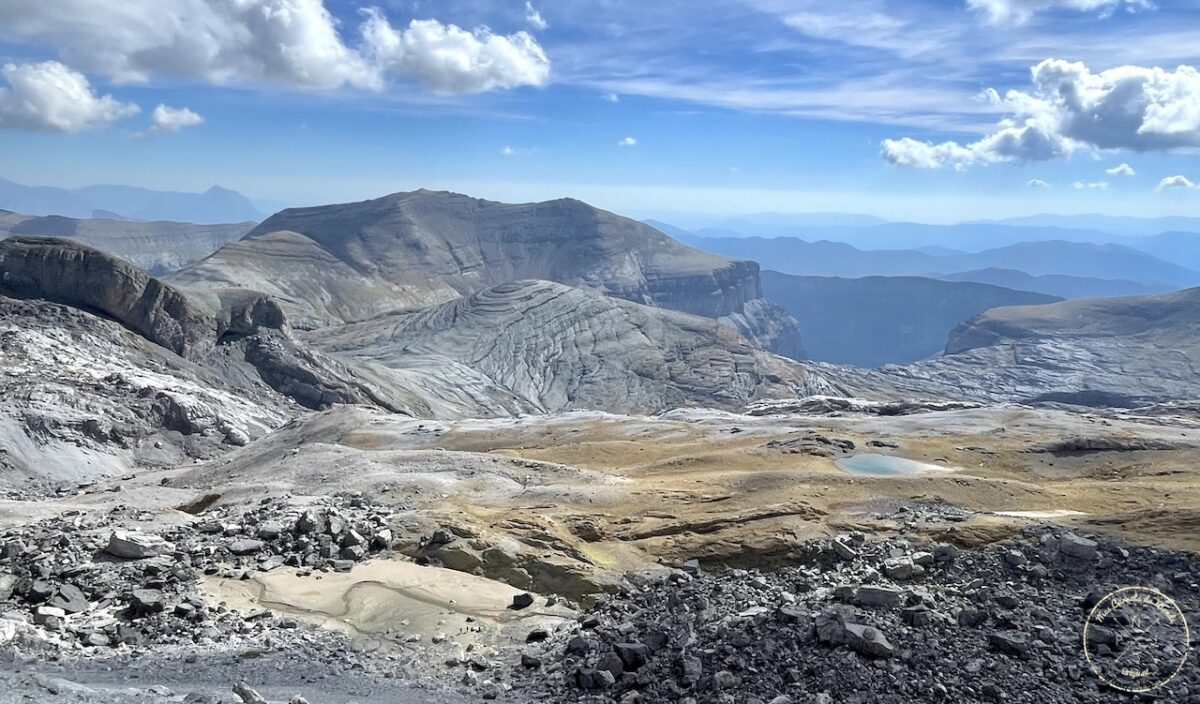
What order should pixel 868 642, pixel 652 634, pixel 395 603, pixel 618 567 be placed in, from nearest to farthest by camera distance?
pixel 868 642, pixel 652 634, pixel 395 603, pixel 618 567

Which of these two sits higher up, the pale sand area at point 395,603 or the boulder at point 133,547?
the boulder at point 133,547

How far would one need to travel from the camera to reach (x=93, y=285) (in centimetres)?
7981

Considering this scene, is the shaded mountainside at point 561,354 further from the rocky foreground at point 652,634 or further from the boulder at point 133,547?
the rocky foreground at point 652,634

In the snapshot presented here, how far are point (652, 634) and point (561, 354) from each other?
138255 millimetres

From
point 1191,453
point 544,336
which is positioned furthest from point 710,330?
point 1191,453

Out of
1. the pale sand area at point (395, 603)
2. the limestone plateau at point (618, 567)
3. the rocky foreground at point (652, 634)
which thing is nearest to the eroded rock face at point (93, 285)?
the limestone plateau at point (618, 567)

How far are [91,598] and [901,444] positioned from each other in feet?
117


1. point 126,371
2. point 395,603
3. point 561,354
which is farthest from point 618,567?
point 561,354

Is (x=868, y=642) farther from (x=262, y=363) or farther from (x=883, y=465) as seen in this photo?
(x=262, y=363)

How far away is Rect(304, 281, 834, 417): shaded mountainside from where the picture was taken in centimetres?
13550

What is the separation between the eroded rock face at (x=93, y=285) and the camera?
79688 mm

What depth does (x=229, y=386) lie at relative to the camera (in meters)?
82.3

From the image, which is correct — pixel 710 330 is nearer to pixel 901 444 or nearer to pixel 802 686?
pixel 901 444

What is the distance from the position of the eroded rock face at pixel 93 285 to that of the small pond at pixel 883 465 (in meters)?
72.5
